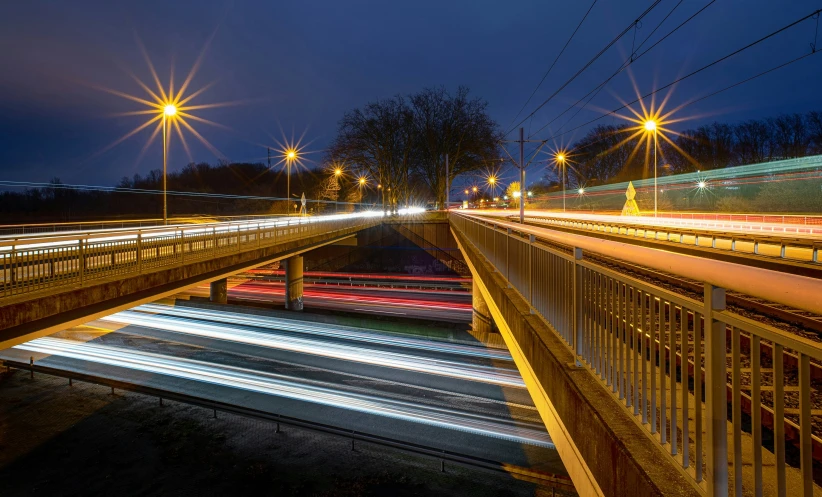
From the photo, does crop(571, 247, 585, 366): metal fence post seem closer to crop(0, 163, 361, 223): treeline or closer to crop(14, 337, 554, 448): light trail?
crop(14, 337, 554, 448): light trail

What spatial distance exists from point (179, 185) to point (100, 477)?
259 feet

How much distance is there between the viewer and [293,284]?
115 feet

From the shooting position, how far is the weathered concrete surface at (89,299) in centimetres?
1034

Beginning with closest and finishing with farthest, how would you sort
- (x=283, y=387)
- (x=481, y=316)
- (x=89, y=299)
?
1. (x=89, y=299)
2. (x=283, y=387)
3. (x=481, y=316)

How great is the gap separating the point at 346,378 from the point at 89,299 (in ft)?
30.7

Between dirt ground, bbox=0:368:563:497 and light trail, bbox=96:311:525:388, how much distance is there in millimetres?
5582

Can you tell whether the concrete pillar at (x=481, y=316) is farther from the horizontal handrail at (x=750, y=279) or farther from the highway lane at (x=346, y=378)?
the horizontal handrail at (x=750, y=279)

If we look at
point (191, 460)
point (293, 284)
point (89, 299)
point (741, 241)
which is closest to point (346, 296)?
point (293, 284)

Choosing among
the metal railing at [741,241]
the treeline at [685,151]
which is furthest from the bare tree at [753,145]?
the metal railing at [741,241]

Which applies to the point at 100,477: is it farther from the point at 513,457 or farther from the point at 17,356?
the point at 17,356

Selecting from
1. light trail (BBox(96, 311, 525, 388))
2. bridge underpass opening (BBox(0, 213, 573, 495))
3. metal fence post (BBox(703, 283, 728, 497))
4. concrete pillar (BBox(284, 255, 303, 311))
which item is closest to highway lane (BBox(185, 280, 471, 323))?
bridge underpass opening (BBox(0, 213, 573, 495))

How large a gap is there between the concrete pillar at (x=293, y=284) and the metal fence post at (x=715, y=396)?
33328 millimetres

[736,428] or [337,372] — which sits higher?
[736,428]

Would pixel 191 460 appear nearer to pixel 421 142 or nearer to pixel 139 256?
pixel 139 256
